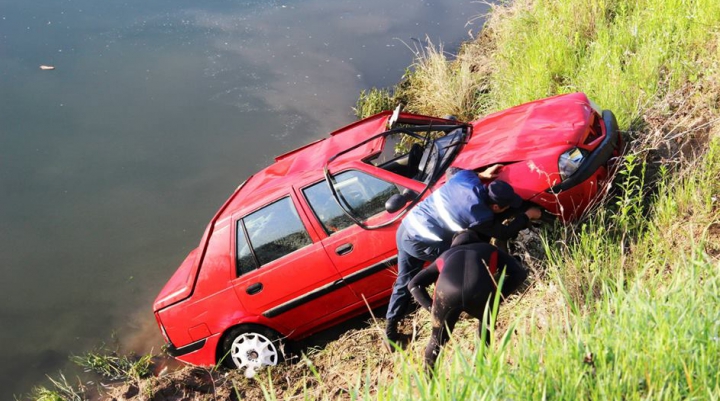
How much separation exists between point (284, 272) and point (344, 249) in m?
0.64

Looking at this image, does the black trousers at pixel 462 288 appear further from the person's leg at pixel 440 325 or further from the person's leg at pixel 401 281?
the person's leg at pixel 401 281

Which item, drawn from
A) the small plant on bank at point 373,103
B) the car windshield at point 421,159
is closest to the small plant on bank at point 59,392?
the car windshield at point 421,159

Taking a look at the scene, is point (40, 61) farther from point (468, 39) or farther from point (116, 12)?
point (468, 39)

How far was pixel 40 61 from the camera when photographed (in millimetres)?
14312

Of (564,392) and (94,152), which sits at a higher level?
(94,152)

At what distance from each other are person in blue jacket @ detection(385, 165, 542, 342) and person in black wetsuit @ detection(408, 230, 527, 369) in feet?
0.68

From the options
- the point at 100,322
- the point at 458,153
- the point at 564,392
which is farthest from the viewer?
the point at 100,322

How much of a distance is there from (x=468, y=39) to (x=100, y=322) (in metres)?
8.66

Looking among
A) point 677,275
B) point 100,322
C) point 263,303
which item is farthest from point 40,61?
point 677,275

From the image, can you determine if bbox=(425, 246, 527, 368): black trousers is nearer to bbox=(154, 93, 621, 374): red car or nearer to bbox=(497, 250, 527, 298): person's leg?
bbox=(497, 250, 527, 298): person's leg

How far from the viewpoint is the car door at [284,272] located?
20.8 feet

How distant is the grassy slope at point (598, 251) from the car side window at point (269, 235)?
108 cm

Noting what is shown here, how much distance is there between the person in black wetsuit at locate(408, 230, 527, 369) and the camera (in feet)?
14.3

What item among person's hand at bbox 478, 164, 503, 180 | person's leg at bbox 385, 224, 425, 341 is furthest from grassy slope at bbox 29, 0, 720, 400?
person's hand at bbox 478, 164, 503, 180
